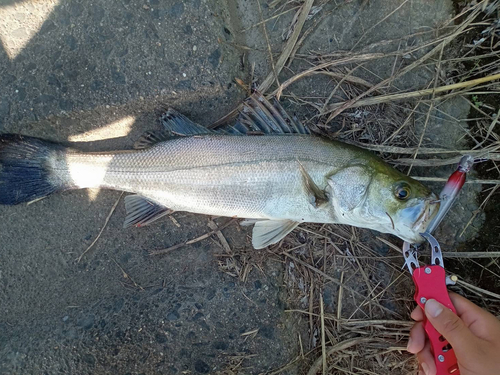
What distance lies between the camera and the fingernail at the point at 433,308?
2440 mm

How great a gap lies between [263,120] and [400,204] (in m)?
1.22

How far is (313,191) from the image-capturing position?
2562 mm

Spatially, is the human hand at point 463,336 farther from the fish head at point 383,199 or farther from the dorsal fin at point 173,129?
the dorsal fin at point 173,129

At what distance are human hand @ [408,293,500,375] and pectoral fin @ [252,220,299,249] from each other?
115cm

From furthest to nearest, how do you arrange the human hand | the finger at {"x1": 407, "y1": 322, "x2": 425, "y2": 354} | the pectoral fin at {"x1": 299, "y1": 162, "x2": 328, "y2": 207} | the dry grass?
the dry grass → the finger at {"x1": 407, "y1": 322, "x2": 425, "y2": 354} → the pectoral fin at {"x1": 299, "y1": 162, "x2": 328, "y2": 207} → the human hand

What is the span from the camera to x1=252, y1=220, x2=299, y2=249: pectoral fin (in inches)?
109

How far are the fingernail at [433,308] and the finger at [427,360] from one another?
0.44 metres

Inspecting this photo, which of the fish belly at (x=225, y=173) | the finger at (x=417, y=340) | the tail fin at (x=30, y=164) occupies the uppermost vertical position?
the fish belly at (x=225, y=173)

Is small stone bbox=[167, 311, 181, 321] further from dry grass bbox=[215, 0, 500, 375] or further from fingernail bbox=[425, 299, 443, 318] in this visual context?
fingernail bbox=[425, 299, 443, 318]

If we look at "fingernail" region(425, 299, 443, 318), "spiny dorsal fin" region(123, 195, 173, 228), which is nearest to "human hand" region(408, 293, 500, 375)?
"fingernail" region(425, 299, 443, 318)

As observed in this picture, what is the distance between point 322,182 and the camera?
2613 millimetres

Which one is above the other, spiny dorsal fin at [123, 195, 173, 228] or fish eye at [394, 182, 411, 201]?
fish eye at [394, 182, 411, 201]

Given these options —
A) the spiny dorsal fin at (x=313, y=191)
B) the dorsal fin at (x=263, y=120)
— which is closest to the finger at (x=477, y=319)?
the spiny dorsal fin at (x=313, y=191)

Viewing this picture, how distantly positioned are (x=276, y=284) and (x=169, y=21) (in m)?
2.39
